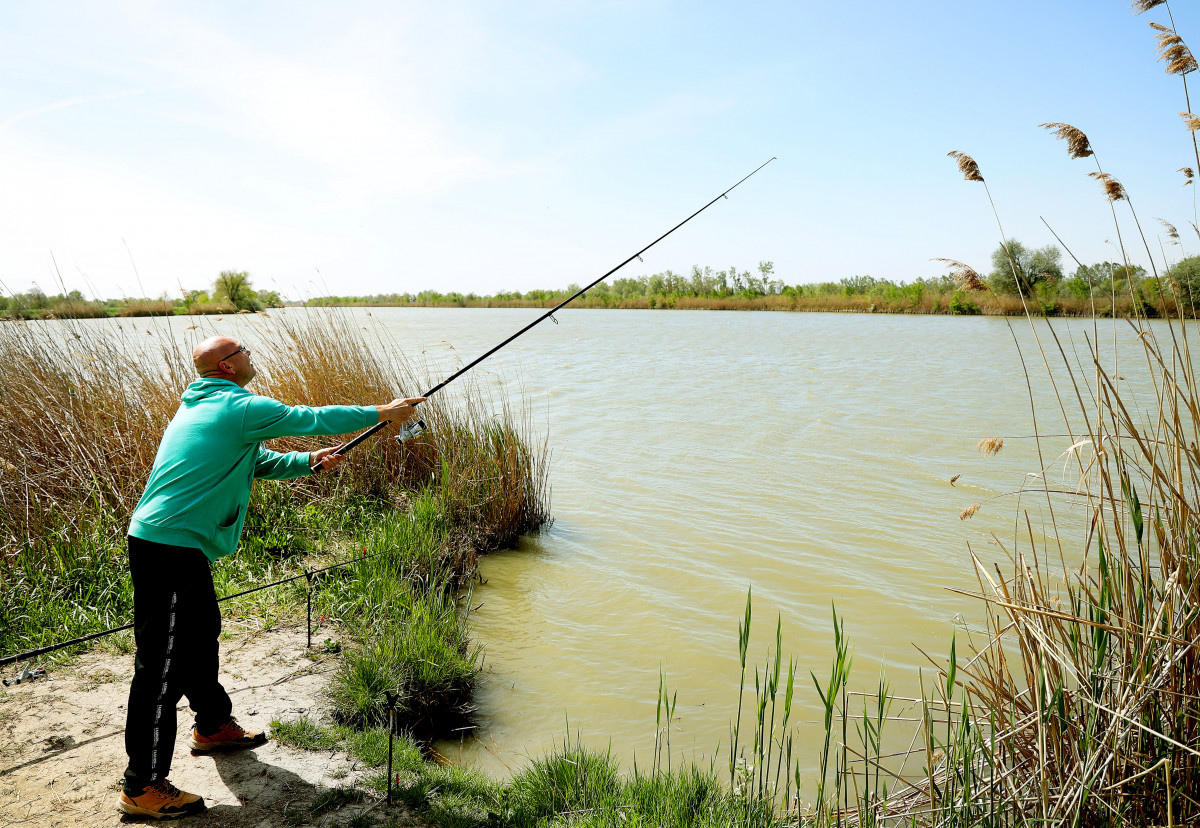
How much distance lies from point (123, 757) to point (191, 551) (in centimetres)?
102

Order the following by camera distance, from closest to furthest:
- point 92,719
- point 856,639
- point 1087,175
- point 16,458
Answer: point 1087,175 → point 92,719 → point 856,639 → point 16,458

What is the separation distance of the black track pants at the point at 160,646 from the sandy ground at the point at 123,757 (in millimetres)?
253

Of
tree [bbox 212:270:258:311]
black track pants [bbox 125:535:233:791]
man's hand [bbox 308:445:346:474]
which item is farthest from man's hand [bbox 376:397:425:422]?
tree [bbox 212:270:258:311]

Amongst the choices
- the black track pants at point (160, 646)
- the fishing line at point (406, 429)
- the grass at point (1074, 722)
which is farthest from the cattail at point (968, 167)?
the black track pants at point (160, 646)

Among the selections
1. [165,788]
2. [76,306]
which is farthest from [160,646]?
[76,306]

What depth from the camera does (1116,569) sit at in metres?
2.40

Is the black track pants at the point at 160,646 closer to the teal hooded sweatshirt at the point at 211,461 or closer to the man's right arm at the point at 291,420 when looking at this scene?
the teal hooded sweatshirt at the point at 211,461

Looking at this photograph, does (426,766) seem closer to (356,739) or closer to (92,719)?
(356,739)

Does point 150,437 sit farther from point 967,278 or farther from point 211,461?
point 967,278

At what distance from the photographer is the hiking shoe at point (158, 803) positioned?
8.57 feet

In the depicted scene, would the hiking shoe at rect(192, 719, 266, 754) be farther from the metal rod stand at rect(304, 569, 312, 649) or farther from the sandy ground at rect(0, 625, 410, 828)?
the metal rod stand at rect(304, 569, 312, 649)

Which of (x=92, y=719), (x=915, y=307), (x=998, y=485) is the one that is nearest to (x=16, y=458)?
(x=92, y=719)

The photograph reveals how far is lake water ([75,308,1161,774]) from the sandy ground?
816 mm

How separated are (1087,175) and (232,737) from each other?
13.4 feet
